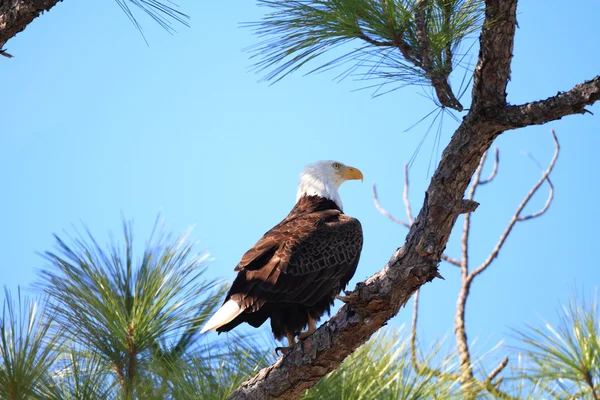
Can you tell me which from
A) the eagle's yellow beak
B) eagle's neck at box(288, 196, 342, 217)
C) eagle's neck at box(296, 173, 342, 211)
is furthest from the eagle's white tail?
the eagle's yellow beak

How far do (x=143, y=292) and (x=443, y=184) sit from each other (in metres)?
1.59

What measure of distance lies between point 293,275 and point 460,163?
3.76ft

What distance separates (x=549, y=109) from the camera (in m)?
2.60

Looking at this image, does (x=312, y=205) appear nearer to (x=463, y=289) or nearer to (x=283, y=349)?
(x=283, y=349)

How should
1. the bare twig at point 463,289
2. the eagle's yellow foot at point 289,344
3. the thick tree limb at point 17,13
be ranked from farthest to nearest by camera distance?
the bare twig at point 463,289
the eagle's yellow foot at point 289,344
the thick tree limb at point 17,13

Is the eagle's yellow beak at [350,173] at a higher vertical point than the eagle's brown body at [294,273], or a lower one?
higher

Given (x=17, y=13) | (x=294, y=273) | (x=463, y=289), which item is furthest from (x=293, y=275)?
(x=463, y=289)

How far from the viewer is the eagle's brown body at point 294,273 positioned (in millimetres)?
3535

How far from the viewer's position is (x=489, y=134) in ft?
8.91

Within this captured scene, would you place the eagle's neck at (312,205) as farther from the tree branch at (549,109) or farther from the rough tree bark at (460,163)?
the tree branch at (549,109)

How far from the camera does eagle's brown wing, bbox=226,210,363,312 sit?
3.54 metres

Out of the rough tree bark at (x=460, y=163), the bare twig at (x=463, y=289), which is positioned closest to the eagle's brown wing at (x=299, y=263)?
the rough tree bark at (x=460, y=163)

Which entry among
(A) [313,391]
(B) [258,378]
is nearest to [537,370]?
(A) [313,391]

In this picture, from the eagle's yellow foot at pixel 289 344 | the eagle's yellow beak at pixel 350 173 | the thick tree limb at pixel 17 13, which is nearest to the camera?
the thick tree limb at pixel 17 13
